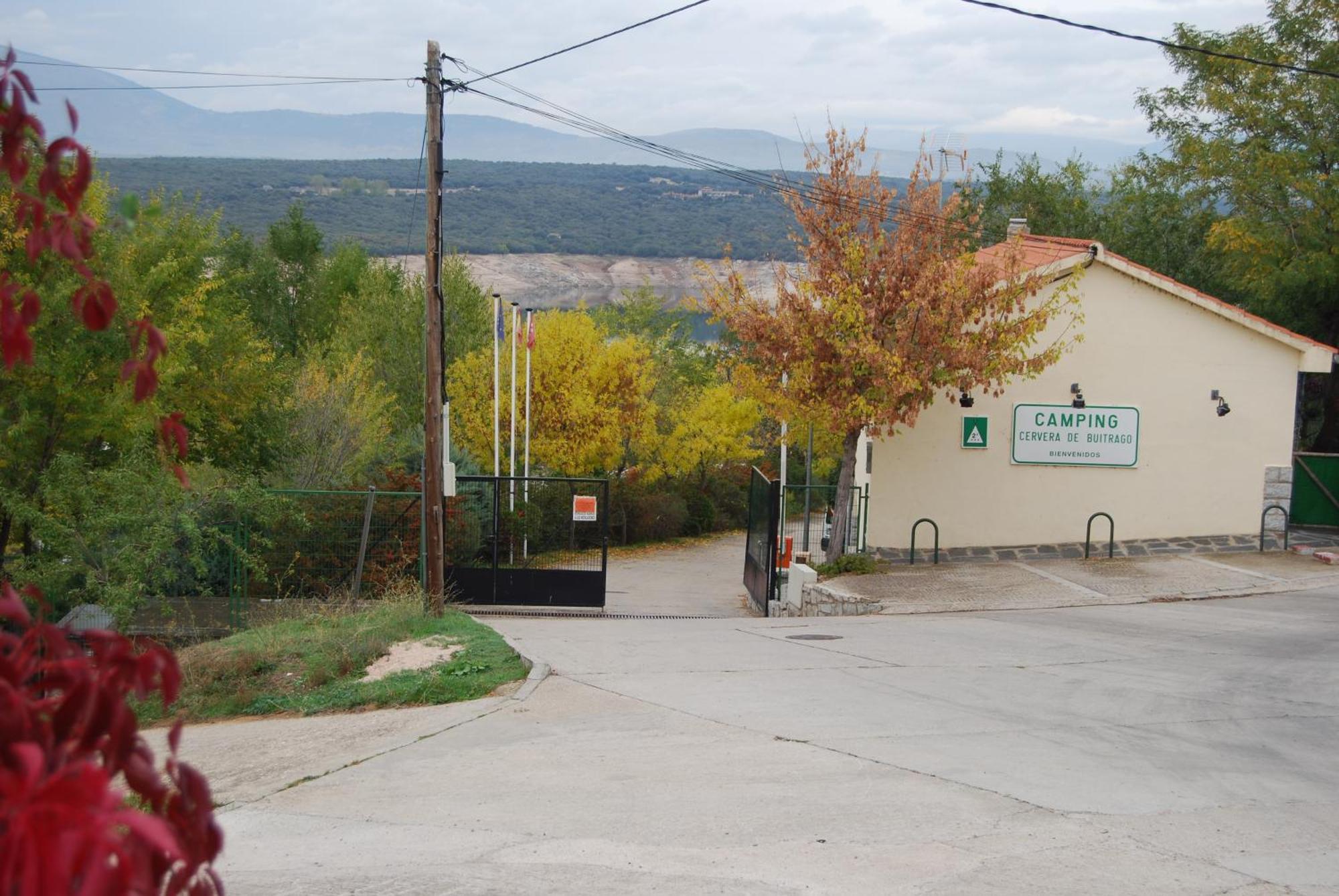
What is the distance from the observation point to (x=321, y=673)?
11.2 m

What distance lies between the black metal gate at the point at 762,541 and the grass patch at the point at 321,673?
634 centimetres

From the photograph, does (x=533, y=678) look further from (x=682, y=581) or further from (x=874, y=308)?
(x=682, y=581)

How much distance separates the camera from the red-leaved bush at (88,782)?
1.52m

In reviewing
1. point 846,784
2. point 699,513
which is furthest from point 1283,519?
point 699,513

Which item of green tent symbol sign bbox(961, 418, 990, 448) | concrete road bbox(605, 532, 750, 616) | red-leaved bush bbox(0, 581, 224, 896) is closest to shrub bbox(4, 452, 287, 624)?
concrete road bbox(605, 532, 750, 616)

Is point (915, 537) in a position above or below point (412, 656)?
above

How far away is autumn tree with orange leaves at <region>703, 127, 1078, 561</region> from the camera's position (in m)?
17.9

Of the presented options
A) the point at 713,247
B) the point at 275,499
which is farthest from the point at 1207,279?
the point at 713,247

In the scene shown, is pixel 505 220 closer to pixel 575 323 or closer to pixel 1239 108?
pixel 575 323

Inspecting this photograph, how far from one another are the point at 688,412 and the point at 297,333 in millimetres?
20608

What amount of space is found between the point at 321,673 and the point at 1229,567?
576 inches

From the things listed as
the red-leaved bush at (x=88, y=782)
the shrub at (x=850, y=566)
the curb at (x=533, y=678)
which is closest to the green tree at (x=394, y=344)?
the shrub at (x=850, y=566)

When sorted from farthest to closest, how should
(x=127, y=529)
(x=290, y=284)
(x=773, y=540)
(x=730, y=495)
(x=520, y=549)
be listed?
(x=290, y=284) → (x=730, y=495) → (x=520, y=549) → (x=773, y=540) → (x=127, y=529)

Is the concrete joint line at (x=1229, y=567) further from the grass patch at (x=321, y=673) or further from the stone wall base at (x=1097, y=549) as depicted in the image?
the grass patch at (x=321, y=673)
